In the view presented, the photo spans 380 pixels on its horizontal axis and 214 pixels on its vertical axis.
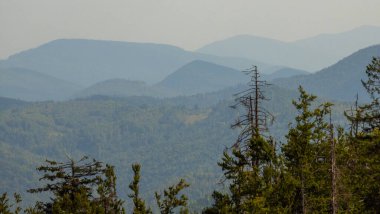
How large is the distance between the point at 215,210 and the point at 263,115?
504 cm

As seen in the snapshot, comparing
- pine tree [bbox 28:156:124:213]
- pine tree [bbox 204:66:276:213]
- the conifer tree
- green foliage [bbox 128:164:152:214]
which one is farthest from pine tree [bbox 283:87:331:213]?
pine tree [bbox 28:156:124:213]

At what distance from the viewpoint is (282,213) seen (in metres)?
21.6

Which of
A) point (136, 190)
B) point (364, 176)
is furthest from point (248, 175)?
point (364, 176)

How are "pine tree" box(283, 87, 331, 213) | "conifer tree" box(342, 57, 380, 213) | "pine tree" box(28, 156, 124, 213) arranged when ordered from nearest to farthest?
"pine tree" box(283, 87, 331, 213), "pine tree" box(28, 156, 124, 213), "conifer tree" box(342, 57, 380, 213)

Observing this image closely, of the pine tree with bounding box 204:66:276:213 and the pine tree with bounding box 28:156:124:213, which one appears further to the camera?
the pine tree with bounding box 28:156:124:213

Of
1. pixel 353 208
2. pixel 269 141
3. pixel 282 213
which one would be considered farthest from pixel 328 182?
pixel 282 213

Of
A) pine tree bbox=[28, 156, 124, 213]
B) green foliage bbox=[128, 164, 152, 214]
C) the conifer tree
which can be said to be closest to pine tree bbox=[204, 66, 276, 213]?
green foliage bbox=[128, 164, 152, 214]

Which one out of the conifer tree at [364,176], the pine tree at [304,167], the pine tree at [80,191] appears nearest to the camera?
the pine tree at [304,167]

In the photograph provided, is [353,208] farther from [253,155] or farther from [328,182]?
[253,155]

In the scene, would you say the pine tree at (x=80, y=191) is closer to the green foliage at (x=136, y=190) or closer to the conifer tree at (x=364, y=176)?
the green foliage at (x=136, y=190)

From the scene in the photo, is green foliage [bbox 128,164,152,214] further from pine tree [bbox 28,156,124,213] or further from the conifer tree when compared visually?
the conifer tree

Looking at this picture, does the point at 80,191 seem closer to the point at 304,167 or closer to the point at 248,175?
the point at 248,175

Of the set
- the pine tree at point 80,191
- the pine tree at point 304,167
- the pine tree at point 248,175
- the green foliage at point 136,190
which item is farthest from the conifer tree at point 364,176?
the pine tree at point 80,191

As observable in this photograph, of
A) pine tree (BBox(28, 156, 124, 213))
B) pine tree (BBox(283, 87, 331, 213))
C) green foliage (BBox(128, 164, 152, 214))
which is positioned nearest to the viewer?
green foliage (BBox(128, 164, 152, 214))
